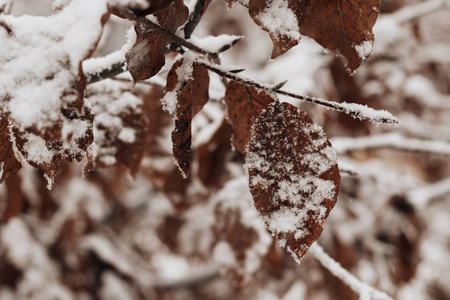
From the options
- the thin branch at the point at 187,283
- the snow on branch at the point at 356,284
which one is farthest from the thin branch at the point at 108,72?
the thin branch at the point at 187,283

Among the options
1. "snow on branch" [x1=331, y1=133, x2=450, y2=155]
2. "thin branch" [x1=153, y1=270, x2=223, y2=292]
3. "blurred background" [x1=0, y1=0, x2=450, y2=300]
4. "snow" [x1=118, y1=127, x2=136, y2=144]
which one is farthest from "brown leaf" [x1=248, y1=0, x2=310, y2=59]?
"thin branch" [x1=153, y1=270, x2=223, y2=292]

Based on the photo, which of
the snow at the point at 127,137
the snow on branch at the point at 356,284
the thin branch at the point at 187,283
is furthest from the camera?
the thin branch at the point at 187,283

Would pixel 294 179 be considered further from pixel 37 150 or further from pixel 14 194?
pixel 14 194

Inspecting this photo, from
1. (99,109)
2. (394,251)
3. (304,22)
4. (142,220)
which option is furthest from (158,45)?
(142,220)

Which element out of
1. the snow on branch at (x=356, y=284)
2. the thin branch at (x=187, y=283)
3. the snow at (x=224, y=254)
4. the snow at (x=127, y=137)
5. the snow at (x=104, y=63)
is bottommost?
the snow on branch at (x=356, y=284)

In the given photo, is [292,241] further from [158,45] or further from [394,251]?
[394,251]

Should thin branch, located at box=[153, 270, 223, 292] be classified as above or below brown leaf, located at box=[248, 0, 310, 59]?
above

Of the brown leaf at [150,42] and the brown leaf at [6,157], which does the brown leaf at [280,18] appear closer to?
the brown leaf at [150,42]

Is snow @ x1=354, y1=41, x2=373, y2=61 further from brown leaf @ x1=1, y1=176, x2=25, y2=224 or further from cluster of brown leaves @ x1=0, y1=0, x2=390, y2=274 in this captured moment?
brown leaf @ x1=1, y1=176, x2=25, y2=224
